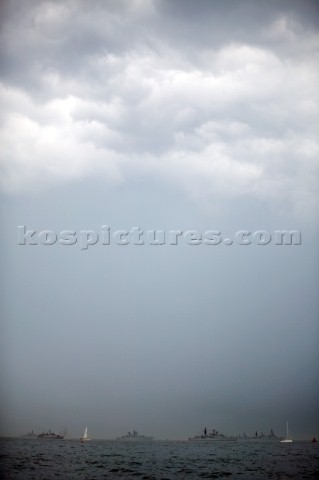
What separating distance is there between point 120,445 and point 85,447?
1288 mm

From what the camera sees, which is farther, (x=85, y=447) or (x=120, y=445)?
(x=120, y=445)

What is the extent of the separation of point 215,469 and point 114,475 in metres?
1.68

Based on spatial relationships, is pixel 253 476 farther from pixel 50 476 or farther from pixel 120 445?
pixel 120 445

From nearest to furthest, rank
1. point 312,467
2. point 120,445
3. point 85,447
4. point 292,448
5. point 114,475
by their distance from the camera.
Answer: point 114,475 < point 312,467 < point 292,448 < point 85,447 < point 120,445

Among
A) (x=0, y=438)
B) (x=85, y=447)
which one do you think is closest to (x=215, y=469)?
(x=0, y=438)

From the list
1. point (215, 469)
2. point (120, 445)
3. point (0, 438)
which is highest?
point (0, 438)

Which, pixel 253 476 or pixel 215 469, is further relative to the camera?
pixel 215 469

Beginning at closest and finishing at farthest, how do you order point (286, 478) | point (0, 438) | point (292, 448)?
point (0, 438) < point (286, 478) < point (292, 448)

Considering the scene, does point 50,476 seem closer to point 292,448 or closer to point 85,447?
point 85,447

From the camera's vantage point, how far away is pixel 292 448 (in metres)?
9.24

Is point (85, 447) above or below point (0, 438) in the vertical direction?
below

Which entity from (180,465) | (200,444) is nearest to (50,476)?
(180,465)

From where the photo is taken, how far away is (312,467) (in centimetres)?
654

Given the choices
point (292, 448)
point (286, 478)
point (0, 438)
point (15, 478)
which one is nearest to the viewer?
point (0, 438)
